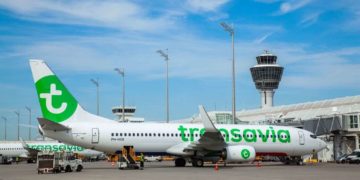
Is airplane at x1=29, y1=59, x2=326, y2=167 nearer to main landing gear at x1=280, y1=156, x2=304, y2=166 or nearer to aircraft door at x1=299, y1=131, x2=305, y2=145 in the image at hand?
aircraft door at x1=299, y1=131, x2=305, y2=145

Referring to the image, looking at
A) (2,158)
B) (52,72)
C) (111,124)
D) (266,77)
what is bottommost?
(2,158)

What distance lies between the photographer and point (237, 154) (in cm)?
3067

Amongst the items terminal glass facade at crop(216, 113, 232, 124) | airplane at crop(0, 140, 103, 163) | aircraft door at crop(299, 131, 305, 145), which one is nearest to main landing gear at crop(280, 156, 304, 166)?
aircraft door at crop(299, 131, 305, 145)

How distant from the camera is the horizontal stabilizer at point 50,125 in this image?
1066 inches

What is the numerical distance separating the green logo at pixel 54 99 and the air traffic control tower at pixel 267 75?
91709mm

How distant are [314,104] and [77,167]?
46.1 meters

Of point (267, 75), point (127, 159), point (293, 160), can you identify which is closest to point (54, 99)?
point (127, 159)

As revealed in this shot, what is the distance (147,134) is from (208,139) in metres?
4.14

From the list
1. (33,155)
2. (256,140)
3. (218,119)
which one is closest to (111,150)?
(256,140)

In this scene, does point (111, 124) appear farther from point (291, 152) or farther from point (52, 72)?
point (291, 152)

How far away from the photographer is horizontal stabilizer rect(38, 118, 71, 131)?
1066 inches

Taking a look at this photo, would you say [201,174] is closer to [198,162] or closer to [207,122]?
[207,122]

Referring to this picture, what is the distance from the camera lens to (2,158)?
212ft

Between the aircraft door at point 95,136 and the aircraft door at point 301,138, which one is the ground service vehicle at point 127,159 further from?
the aircraft door at point 301,138
